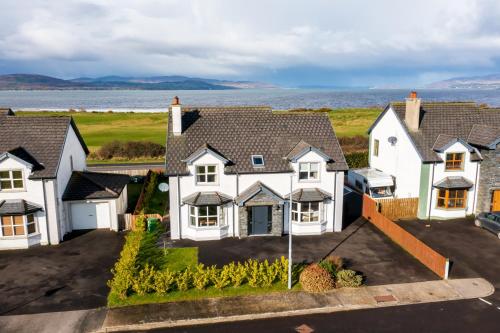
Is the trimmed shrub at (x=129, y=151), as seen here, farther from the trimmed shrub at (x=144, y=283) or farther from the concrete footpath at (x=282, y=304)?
the concrete footpath at (x=282, y=304)

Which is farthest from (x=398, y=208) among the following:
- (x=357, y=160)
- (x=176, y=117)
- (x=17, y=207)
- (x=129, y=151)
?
(x=129, y=151)

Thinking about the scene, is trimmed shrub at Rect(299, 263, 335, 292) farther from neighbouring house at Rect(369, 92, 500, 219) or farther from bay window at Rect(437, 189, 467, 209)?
bay window at Rect(437, 189, 467, 209)

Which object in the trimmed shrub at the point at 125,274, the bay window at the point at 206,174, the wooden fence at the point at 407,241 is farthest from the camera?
the bay window at the point at 206,174

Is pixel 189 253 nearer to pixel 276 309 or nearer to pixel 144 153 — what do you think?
pixel 276 309

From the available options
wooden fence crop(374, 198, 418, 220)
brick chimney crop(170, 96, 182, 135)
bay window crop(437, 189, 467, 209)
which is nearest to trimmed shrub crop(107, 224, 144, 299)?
brick chimney crop(170, 96, 182, 135)

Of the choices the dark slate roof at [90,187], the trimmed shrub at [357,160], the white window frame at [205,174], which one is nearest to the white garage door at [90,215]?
the dark slate roof at [90,187]

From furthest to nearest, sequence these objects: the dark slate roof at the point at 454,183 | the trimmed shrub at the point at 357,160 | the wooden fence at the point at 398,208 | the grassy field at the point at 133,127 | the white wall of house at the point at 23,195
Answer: the grassy field at the point at 133,127 < the trimmed shrub at the point at 357,160 < the wooden fence at the point at 398,208 < the dark slate roof at the point at 454,183 < the white wall of house at the point at 23,195

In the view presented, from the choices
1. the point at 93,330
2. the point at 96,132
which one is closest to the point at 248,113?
the point at 93,330
